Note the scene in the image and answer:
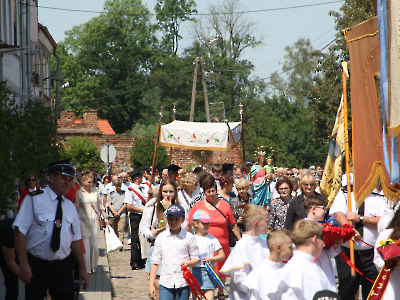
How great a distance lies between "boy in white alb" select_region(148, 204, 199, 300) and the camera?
562 cm

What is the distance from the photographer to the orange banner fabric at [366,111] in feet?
15.1

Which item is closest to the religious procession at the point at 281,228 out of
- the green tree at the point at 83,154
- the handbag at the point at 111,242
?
the handbag at the point at 111,242

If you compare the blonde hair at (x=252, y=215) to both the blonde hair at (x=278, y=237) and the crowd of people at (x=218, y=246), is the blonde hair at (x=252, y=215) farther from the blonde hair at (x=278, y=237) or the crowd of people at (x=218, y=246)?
the blonde hair at (x=278, y=237)

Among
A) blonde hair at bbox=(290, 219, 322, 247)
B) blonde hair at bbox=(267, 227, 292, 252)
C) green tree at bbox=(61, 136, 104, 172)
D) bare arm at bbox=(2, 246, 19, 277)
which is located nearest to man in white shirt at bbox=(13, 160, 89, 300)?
bare arm at bbox=(2, 246, 19, 277)

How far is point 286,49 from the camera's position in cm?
5706

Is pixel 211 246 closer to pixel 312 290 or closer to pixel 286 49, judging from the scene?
pixel 312 290

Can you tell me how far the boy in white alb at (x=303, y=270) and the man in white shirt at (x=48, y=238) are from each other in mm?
2117

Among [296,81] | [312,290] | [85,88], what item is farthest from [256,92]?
[312,290]

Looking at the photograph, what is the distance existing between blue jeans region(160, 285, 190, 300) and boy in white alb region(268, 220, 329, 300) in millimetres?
1790

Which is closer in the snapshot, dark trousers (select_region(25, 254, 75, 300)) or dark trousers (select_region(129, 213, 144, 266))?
dark trousers (select_region(25, 254, 75, 300))

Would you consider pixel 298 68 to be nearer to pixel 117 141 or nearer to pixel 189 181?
pixel 117 141

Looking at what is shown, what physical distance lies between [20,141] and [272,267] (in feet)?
22.3

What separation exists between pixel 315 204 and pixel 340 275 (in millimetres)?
1124

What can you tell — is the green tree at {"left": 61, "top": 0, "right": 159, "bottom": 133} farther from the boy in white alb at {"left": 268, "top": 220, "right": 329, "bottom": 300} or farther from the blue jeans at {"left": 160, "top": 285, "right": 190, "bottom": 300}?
the boy in white alb at {"left": 268, "top": 220, "right": 329, "bottom": 300}
